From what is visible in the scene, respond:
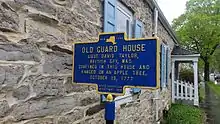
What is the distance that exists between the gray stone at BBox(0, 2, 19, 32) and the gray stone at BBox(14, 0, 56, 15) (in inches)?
4.6

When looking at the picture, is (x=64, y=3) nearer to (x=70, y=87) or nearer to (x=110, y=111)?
(x=70, y=87)

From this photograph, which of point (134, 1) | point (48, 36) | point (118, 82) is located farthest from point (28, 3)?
point (134, 1)

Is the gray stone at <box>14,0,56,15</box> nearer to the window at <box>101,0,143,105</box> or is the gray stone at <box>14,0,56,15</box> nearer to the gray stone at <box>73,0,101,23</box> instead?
the gray stone at <box>73,0,101,23</box>

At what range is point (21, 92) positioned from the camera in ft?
Answer: 7.27

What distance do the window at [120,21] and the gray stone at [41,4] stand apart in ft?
4.10

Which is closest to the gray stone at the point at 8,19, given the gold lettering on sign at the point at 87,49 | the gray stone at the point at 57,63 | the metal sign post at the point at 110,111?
the gray stone at the point at 57,63

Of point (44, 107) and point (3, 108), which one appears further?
point (44, 107)

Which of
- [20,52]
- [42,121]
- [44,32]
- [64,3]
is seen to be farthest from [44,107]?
[64,3]

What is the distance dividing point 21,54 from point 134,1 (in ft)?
11.7

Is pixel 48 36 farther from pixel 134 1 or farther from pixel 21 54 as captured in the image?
pixel 134 1

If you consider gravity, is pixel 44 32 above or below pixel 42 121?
above

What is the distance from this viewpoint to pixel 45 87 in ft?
8.23

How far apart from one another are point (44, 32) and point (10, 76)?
1.95ft

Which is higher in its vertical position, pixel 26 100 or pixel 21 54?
pixel 21 54
